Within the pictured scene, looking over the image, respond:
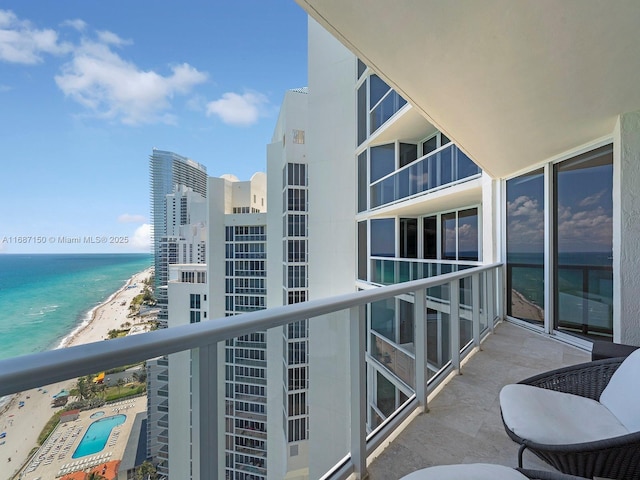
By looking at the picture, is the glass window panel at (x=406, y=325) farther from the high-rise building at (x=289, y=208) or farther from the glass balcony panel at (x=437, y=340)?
the high-rise building at (x=289, y=208)

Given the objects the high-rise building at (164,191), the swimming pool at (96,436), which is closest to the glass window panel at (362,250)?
the swimming pool at (96,436)

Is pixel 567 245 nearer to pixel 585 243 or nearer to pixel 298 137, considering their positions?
pixel 585 243

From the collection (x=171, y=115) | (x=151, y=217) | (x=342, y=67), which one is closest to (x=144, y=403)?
(x=342, y=67)

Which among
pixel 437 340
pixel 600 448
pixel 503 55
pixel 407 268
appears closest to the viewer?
pixel 600 448

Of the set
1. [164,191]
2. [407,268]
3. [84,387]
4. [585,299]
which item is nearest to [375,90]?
[407,268]

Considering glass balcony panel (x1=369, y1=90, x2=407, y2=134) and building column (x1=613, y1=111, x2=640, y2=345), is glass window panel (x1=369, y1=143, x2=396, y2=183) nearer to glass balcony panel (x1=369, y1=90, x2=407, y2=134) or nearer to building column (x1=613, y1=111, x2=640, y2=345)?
glass balcony panel (x1=369, y1=90, x2=407, y2=134)

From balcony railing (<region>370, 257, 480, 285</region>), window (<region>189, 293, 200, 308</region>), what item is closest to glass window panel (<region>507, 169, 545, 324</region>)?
balcony railing (<region>370, 257, 480, 285</region>)
